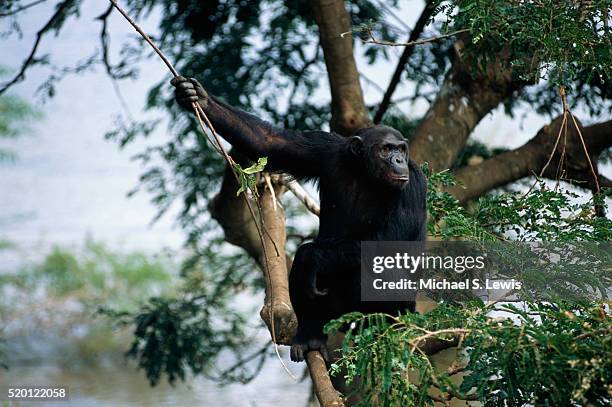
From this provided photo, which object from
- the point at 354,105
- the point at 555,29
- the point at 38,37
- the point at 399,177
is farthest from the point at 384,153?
the point at 38,37

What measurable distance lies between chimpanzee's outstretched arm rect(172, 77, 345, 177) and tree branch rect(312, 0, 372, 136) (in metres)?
1.21

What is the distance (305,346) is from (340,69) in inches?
105

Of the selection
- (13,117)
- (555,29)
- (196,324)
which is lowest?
(196,324)

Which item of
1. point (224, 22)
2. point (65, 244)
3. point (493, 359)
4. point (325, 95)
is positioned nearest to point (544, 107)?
point (325, 95)

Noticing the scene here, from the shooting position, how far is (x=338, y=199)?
527cm

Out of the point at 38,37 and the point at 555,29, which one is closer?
the point at 555,29

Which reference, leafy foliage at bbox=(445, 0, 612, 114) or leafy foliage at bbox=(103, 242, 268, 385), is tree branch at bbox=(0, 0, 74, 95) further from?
leafy foliage at bbox=(445, 0, 612, 114)

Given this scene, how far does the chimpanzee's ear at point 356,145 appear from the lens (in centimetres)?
518

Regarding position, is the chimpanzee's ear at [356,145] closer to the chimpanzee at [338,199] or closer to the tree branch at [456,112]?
the chimpanzee at [338,199]

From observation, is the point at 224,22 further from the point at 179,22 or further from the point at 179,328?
the point at 179,328

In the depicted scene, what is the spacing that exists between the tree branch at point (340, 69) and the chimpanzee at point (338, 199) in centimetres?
131

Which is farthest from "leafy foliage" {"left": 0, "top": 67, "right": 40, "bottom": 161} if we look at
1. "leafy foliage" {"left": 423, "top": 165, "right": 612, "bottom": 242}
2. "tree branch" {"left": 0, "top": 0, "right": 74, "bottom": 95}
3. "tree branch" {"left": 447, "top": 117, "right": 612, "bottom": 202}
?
"leafy foliage" {"left": 423, "top": 165, "right": 612, "bottom": 242}

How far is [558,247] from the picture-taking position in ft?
14.3

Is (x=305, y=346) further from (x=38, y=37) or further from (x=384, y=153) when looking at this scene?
(x=38, y=37)
